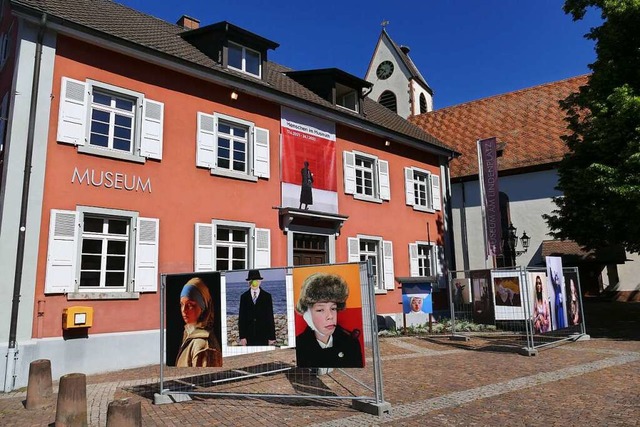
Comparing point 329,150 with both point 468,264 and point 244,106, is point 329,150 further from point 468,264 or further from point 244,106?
point 468,264

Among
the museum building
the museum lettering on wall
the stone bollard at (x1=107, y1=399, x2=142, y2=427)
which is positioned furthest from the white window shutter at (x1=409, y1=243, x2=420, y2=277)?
the stone bollard at (x1=107, y1=399, x2=142, y2=427)

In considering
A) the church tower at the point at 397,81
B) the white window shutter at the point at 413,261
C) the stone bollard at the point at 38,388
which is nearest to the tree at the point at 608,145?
the white window shutter at the point at 413,261

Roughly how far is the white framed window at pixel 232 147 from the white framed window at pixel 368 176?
355 cm

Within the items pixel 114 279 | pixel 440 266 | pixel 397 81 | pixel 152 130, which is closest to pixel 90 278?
pixel 114 279

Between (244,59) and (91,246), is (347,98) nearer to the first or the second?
(244,59)

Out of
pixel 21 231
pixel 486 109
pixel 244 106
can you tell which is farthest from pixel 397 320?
pixel 486 109

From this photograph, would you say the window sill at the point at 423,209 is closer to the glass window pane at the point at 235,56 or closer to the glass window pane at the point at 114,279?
the glass window pane at the point at 235,56

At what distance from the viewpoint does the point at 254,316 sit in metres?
6.76

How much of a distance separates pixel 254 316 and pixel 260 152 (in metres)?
7.17

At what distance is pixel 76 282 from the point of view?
31.3 ft

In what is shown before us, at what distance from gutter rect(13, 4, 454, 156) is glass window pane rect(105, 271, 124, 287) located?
4.83m

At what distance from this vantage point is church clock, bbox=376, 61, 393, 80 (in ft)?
124

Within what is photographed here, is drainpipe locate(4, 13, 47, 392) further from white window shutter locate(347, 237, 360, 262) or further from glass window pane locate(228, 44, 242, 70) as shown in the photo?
white window shutter locate(347, 237, 360, 262)

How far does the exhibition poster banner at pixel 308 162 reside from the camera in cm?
1393
